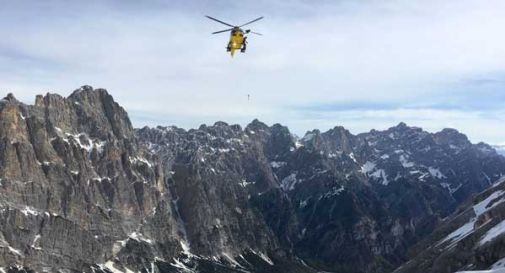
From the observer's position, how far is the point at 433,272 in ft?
644

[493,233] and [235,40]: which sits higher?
[235,40]

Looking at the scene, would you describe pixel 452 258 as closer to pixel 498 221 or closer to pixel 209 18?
pixel 498 221

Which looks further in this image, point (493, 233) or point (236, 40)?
point (493, 233)

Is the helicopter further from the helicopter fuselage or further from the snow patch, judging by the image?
the snow patch

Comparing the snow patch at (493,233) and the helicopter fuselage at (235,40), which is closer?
the helicopter fuselage at (235,40)

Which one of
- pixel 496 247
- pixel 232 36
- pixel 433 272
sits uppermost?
pixel 232 36

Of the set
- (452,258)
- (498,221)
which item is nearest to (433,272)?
(452,258)

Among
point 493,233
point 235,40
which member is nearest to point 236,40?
point 235,40

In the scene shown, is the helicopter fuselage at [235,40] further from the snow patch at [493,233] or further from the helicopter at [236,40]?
the snow patch at [493,233]

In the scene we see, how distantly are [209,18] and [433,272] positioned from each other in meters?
125

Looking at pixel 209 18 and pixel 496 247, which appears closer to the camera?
pixel 209 18

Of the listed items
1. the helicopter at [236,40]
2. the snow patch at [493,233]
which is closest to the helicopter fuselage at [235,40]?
the helicopter at [236,40]

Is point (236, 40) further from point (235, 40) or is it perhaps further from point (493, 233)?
point (493, 233)

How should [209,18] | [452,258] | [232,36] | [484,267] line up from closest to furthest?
Result: [209,18], [232,36], [484,267], [452,258]
